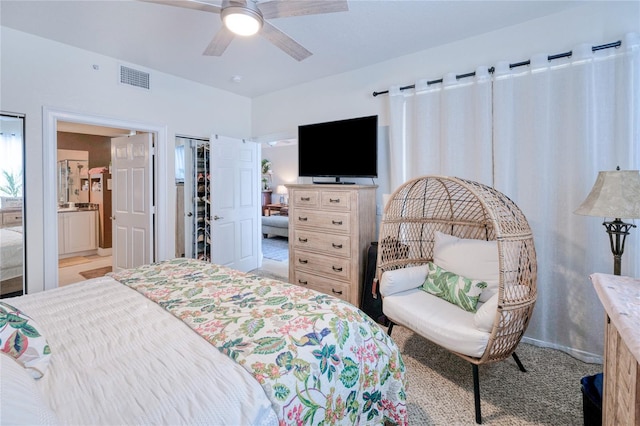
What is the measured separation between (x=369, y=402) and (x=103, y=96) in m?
3.73

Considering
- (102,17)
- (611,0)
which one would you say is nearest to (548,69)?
(611,0)

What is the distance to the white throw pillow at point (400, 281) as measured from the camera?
93.1 inches

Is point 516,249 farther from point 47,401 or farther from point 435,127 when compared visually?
point 47,401

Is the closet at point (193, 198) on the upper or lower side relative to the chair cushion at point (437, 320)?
upper

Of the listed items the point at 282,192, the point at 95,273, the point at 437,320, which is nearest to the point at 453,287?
the point at 437,320

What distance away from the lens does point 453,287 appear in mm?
2252

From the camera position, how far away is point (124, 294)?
1.77 meters

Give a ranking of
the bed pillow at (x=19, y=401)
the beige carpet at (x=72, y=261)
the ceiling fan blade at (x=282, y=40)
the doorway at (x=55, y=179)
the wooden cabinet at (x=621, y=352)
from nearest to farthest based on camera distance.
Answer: the bed pillow at (x=19, y=401)
the wooden cabinet at (x=621, y=352)
the ceiling fan blade at (x=282, y=40)
the doorway at (x=55, y=179)
the beige carpet at (x=72, y=261)

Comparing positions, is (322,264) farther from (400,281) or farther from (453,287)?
(453,287)

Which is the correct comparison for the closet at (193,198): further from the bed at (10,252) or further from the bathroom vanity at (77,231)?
the bathroom vanity at (77,231)

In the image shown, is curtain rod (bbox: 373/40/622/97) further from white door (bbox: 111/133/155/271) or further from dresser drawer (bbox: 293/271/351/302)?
white door (bbox: 111/133/155/271)

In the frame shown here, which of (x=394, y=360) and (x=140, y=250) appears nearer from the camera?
(x=394, y=360)

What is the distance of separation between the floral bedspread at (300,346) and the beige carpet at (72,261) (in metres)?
4.53

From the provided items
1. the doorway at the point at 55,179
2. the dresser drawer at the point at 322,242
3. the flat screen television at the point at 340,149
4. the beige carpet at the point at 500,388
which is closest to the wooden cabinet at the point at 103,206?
the doorway at the point at 55,179
